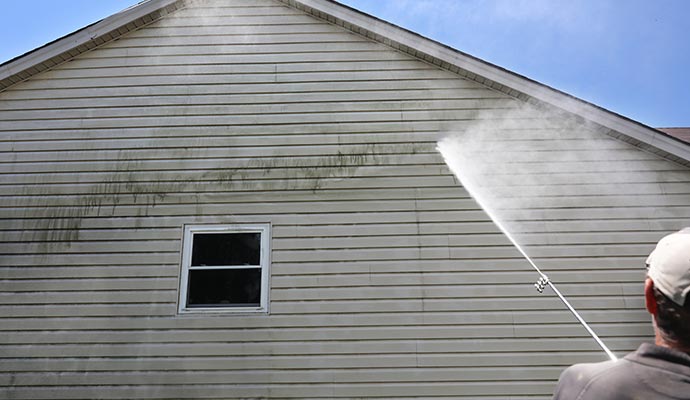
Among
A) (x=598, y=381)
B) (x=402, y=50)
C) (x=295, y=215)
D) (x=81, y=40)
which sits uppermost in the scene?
(x=81, y=40)

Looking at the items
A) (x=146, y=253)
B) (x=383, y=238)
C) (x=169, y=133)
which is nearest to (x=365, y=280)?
(x=383, y=238)

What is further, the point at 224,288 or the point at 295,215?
the point at 295,215

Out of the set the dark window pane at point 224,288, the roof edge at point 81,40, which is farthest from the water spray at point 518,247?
the roof edge at point 81,40

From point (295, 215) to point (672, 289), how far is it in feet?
17.0

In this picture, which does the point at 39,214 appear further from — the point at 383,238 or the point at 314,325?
the point at 383,238

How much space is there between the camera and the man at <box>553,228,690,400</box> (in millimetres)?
1423

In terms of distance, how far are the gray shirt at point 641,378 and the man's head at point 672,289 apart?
0.06 m

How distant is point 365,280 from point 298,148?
5.99 feet

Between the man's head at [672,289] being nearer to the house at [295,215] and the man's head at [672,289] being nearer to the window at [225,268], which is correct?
the house at [295,215]

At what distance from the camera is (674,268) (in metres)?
1.45

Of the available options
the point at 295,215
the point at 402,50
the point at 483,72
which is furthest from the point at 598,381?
the point at 402,50

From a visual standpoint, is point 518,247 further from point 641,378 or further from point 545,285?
point 641,378

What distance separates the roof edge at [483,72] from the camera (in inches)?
259

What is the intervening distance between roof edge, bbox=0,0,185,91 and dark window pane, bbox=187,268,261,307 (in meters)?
3.46
